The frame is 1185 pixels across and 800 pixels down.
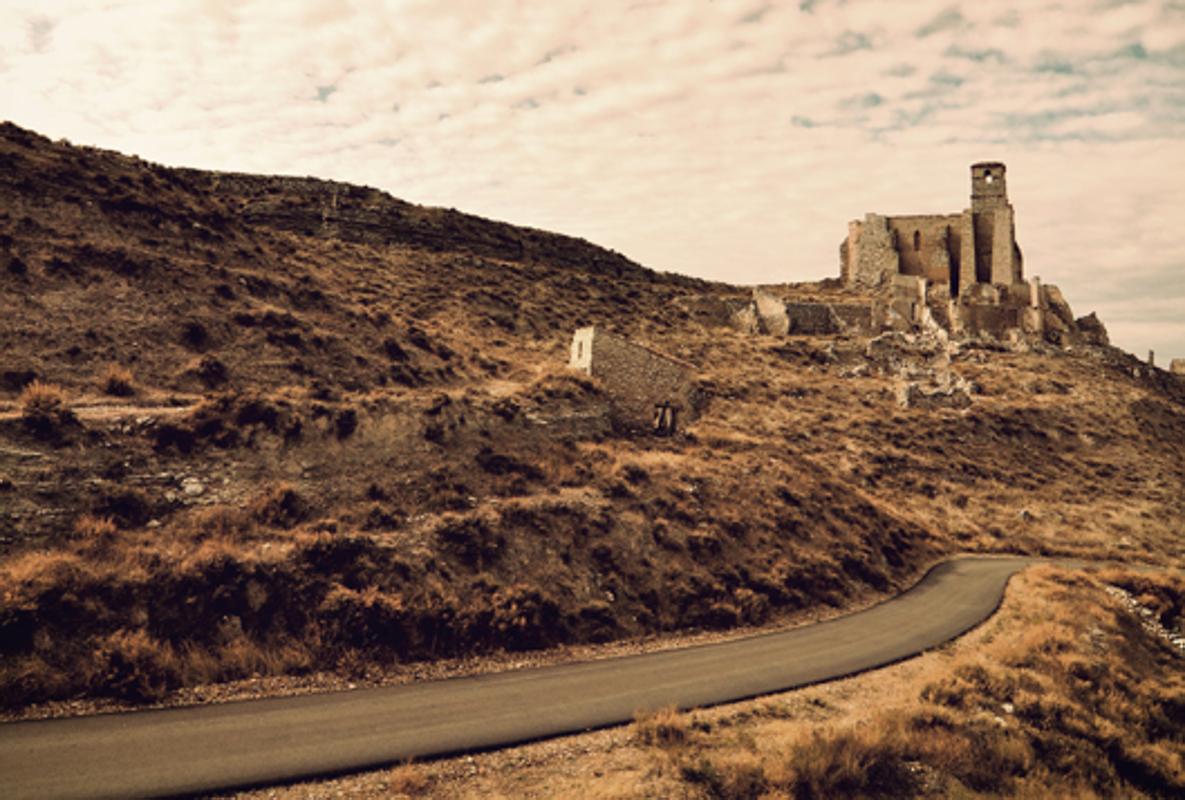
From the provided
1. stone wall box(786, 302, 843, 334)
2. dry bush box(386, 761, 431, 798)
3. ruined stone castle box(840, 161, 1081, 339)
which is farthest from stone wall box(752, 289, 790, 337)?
dry bush box(386, 761, 431, 798)

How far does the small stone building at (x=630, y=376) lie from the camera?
28656 millimetres

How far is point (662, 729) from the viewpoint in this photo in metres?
10.9

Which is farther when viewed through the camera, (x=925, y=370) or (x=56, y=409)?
(x=925, y=370)

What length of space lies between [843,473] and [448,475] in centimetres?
2304

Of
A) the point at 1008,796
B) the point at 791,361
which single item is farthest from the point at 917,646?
the point at 791,361

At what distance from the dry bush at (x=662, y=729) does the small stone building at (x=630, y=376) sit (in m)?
17.6

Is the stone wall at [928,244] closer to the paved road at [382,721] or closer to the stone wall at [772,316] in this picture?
the stone wall at [772,316]

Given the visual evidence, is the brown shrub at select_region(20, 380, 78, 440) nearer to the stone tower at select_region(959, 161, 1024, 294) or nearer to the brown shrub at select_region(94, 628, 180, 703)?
the brown shrub at select_region(94, 628, 180, 703)

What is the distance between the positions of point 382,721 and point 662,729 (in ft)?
15.6

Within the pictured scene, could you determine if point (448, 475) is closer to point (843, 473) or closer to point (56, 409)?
point (56, 409)

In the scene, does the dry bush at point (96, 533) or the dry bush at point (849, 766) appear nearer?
the dry bush at point (849, 766)

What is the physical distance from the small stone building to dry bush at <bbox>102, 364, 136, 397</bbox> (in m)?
16.6

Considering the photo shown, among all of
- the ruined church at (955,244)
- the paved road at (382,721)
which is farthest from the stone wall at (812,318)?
the paved road at (382,721)

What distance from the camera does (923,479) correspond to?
116 feet
